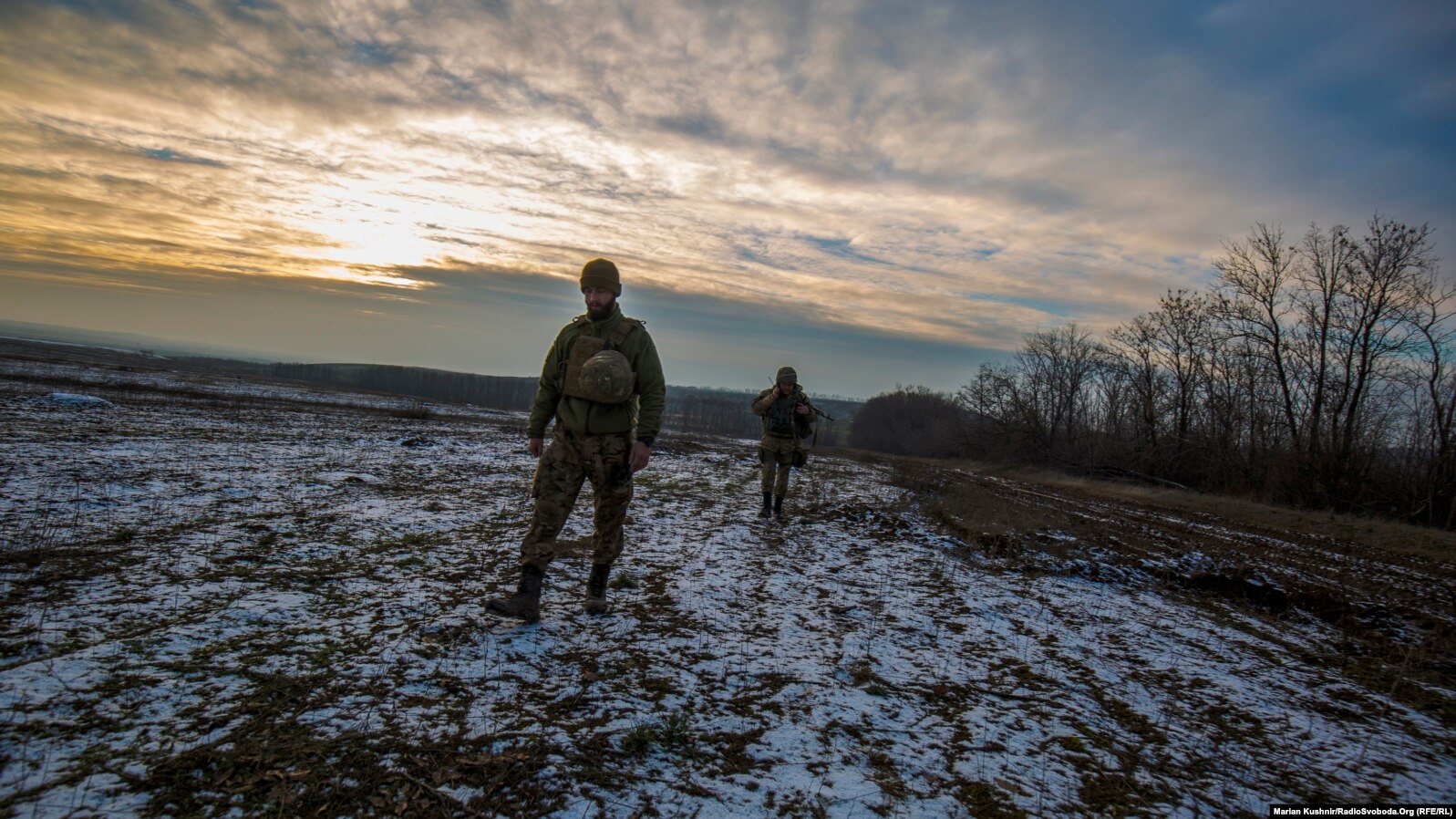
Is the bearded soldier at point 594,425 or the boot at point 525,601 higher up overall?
the bearded soldier at point 594,425

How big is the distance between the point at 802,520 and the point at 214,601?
7.58 meters

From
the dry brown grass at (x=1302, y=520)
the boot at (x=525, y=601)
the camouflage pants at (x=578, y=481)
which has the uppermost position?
the camouflage pants at (x=578, y=481)

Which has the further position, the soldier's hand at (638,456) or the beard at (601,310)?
the beard at (601,310)

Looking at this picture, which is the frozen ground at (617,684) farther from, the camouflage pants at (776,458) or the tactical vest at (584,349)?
the camouflage pants at (776,458)

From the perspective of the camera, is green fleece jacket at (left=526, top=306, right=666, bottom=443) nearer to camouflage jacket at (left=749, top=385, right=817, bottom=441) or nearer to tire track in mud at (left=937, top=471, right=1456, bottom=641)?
camouflage jacket at (left=749, top=385, right=817, bottom=441)

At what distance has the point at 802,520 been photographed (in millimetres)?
10023

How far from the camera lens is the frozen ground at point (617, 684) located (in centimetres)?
261

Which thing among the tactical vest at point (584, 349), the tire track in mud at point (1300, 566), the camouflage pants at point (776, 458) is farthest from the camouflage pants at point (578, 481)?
the tire track in mud at point (1300, 566)

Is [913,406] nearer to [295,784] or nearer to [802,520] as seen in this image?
[802,520]

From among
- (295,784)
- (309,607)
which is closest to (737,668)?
(295,784)

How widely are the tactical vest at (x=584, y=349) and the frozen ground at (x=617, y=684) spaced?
1781 mm

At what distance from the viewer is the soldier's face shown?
4832 mm

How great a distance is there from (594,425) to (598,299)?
102cm

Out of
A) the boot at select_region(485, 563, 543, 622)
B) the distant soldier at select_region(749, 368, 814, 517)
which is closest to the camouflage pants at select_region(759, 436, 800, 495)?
the distant soldier at select_region(749, 368, 814, 517)
